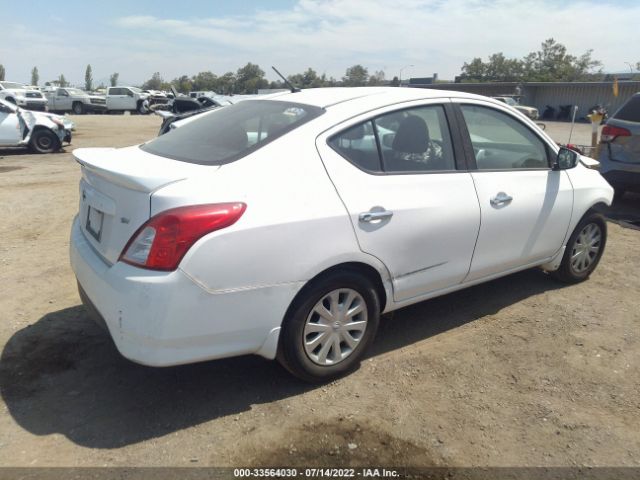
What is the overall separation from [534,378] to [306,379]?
1440mm

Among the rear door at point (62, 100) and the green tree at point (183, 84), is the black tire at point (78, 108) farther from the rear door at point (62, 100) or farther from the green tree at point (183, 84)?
the green tree at point (183, 84)

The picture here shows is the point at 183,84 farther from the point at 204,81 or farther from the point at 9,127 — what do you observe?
the point at 9,127

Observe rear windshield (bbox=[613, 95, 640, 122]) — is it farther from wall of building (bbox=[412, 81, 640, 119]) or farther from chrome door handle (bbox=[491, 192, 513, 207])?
wall of building (bbox=[412, 81, 640, 119])

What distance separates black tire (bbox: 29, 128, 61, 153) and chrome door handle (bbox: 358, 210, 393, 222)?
13.3 meters

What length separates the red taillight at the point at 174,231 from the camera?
8.17 feet

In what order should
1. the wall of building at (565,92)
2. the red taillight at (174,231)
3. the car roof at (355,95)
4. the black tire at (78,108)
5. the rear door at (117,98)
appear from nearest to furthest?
the red taillight at (174,231) < the car roof at (355,95) < the black tire at (78,108) < the wall of building at (565,92) < the rear door at (117,98)

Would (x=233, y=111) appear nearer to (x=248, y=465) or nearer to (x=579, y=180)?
(x=248, y=465)

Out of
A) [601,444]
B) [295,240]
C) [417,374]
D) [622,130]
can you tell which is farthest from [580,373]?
[622,130]

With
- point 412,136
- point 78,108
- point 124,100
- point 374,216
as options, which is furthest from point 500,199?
point 124,100

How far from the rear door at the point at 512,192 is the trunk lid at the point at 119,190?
1.96 meters

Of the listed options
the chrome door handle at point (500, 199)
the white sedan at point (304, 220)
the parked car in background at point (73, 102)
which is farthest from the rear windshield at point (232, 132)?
the parked car in background at point (73, 102)

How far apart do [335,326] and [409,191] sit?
0.93m

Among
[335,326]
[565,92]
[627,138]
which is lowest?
[335,326]

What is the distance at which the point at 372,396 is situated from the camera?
10.2 ft
